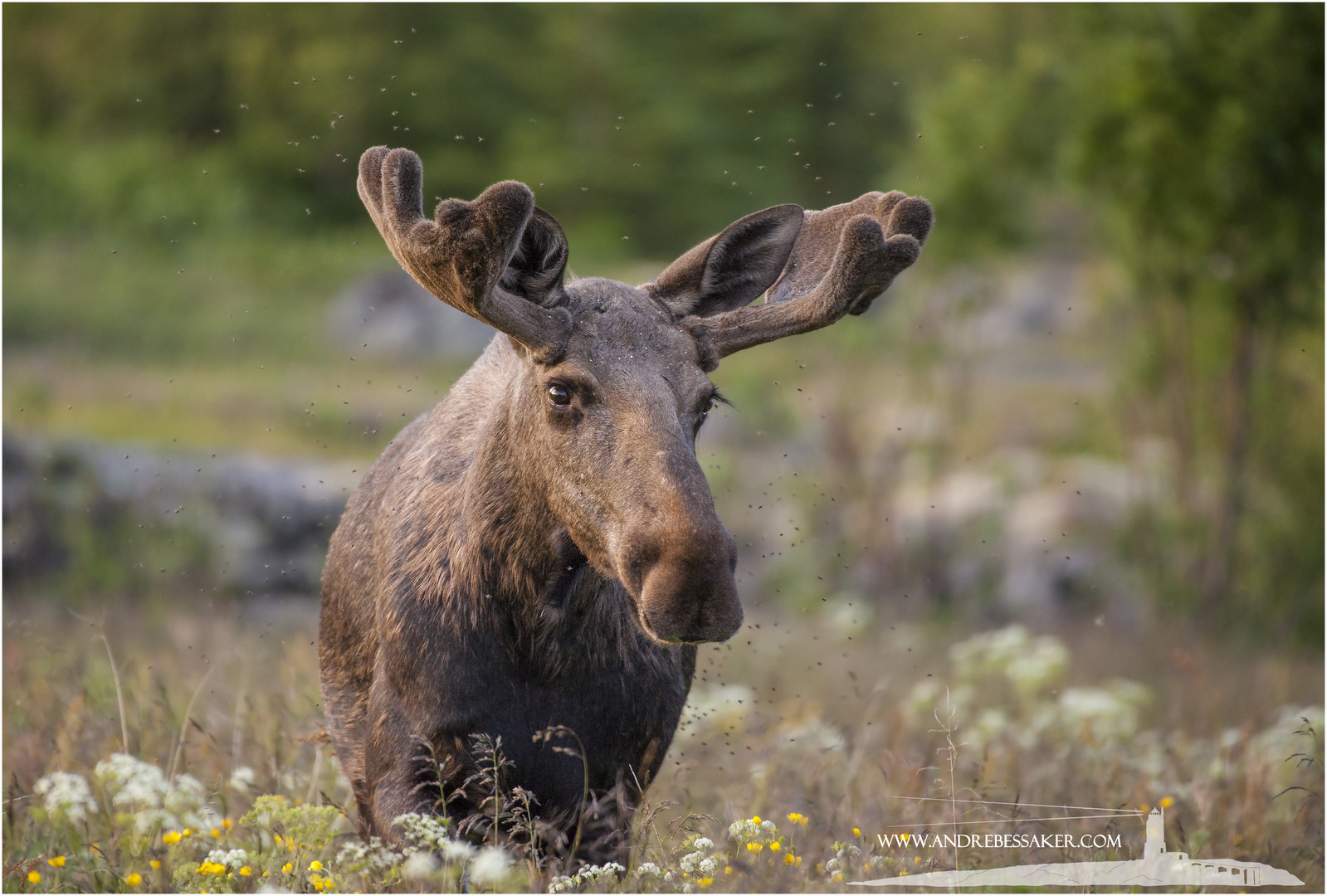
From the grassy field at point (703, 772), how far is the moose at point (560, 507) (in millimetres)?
269

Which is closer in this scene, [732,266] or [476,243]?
[476,243]

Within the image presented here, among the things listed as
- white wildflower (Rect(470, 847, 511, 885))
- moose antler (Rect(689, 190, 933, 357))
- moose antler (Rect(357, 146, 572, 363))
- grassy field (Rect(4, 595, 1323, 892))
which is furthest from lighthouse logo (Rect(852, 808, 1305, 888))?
moose antler (Rect(357, 146, 572, 363))

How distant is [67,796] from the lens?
13.3 feet

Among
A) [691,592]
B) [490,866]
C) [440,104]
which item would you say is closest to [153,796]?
[490,866]

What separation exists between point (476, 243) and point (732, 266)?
3.31 feet

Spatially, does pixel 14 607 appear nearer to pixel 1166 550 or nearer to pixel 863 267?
pixel 863 267

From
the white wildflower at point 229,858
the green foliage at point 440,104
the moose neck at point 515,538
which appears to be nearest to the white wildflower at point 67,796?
the white wildflower at point 229,858

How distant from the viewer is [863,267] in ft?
12.0

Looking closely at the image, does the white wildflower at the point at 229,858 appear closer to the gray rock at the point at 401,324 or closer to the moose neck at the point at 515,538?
the moose neck at the point at 515,538

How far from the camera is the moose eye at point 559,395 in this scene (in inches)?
135

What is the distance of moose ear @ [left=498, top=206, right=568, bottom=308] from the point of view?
352 centimetres

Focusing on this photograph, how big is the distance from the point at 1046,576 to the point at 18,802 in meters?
10.3

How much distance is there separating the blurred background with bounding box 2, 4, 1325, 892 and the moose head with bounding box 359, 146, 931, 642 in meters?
0.56

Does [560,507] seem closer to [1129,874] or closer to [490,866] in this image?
[490,866]
